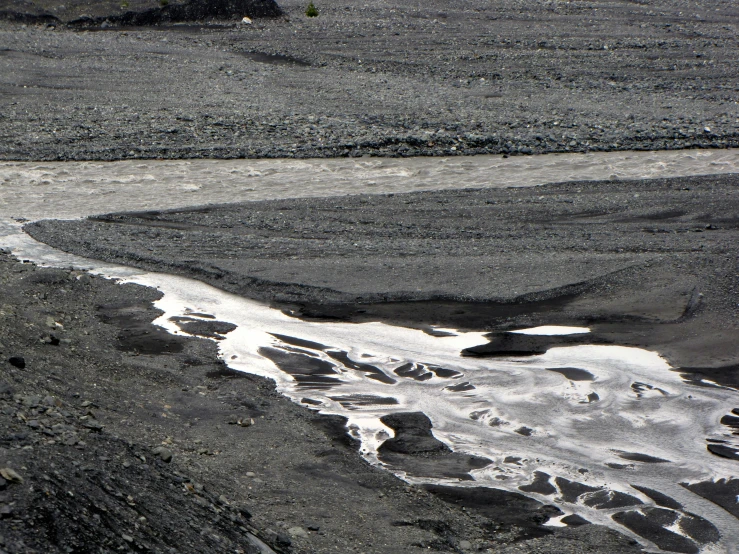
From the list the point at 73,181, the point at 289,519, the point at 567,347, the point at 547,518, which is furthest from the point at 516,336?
the point at 73,181

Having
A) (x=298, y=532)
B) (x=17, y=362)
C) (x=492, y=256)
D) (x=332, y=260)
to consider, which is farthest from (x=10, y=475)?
(x=492, y=256)

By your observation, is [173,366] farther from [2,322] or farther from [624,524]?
[624,524]

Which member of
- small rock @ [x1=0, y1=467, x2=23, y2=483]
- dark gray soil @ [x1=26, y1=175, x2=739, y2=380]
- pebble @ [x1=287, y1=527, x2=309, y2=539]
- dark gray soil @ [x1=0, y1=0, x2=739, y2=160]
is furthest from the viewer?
dark gray soil @ [x1=0, y1=0, x2=739, y2=160]

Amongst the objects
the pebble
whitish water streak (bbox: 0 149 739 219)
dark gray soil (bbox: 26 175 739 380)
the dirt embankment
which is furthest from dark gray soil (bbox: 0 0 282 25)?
the pebble

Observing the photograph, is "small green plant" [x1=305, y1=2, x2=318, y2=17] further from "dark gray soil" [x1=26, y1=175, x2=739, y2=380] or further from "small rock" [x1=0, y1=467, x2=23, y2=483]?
"small rock" [x1=0, y1=467, x2=23, y2=483]

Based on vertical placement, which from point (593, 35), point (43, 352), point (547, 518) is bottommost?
point (547, 518)

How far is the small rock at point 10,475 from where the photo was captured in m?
3.18

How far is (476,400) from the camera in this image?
556 centimetres

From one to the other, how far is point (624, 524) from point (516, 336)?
2.26m

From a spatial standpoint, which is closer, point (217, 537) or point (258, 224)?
point (217, 537)

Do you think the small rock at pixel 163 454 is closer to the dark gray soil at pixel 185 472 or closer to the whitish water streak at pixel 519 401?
the dark gray soil at pixel 185 472

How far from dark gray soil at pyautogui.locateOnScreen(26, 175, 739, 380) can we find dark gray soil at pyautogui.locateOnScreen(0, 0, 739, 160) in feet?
8.42

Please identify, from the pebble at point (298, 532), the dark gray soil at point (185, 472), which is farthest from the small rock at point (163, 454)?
the pebble at point (298, 532)

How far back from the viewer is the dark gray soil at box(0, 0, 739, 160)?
1224cm
